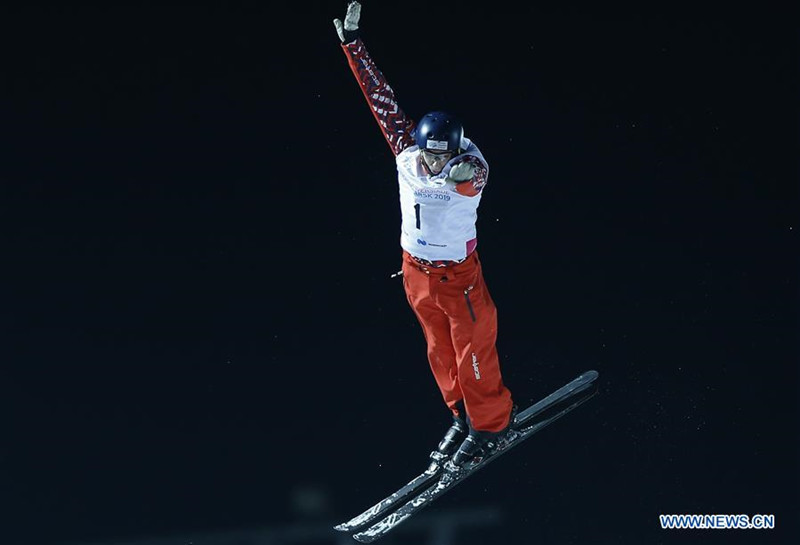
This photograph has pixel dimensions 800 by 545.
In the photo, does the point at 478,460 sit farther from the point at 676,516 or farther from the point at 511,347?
the point at 676,516

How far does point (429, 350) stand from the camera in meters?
6.68

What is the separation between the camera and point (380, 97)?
622 cm

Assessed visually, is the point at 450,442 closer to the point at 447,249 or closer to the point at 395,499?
the point at 395,499

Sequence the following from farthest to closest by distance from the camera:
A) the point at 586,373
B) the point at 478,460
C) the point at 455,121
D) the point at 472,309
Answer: the point at 586,373 → the point at 478,460 → the point at 472,309 → the point at 455,121

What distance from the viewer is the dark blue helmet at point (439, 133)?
5.90 metres

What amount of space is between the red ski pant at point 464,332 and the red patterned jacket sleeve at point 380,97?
0.57 meters

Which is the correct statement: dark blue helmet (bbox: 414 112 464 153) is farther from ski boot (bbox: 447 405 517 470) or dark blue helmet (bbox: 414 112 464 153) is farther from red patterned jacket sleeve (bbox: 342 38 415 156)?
ski boot (bbox: 447 405 517 470)

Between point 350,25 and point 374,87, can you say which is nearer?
point 350,25

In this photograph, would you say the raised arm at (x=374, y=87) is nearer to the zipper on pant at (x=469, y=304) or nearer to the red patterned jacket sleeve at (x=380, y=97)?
the red patterned jacket sleeve at (x=380, y=97)

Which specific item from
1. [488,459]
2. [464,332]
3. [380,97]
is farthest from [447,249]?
[488,459]

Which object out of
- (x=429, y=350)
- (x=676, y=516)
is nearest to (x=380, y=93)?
(x=429, y=350)

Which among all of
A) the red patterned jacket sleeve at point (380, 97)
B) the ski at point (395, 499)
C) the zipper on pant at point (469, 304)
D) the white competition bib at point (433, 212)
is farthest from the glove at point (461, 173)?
the ski at point (395, 499)

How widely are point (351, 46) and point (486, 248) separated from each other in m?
1.78

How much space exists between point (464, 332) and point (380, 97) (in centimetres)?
117
